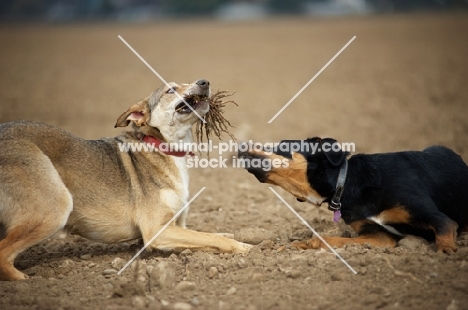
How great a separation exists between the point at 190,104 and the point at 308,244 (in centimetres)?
202

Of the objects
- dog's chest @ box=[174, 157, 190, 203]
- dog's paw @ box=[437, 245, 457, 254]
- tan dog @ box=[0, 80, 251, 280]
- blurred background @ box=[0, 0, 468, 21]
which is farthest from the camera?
blurred background @ box=[0, 0, 468, 21]

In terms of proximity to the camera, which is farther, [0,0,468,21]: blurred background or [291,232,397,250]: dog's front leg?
[0,0,468,21]: blurred background

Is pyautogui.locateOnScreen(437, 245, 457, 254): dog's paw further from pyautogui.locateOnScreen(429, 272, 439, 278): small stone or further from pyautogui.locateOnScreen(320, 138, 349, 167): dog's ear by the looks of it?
pyautogui.locateOnScreen(320, 138, 349, 167): dog's ear

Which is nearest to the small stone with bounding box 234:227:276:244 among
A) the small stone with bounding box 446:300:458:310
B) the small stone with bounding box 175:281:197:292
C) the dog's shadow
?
the dog's shadow

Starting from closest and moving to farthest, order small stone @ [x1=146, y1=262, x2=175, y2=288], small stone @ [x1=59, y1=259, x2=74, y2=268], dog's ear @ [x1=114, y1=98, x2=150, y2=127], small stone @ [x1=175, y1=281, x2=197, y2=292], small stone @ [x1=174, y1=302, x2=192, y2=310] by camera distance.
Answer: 1. small stone @ [x1=174, y1=302, x2=192, y2=310]
2. small stone @ [x1=175, y1=281, x2=197, y2=292]
3. small stone @ [x1=146, y1=262, x2=175, y2=288]
4. small stone @ [x1=59, y1=259, x2=74, y2=268]
5. dog's ear @ [x1=114, y1=98, x2=150, y2=127]

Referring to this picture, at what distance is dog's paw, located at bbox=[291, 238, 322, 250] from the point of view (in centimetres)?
708

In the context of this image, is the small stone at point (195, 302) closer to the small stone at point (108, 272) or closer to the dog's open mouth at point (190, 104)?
the small stone at point (108, 272)

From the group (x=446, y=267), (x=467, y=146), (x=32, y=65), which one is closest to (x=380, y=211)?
(x=446, y=267)

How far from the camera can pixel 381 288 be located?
231 inches

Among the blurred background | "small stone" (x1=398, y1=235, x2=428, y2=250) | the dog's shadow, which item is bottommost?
the dog's shadow

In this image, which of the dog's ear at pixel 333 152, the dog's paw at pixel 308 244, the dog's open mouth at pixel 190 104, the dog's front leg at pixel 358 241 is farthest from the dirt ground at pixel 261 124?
the dog's open mouth at pixel 190 104

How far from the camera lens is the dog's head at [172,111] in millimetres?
7699

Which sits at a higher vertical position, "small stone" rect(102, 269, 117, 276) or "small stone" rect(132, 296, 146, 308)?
"small stone" rect(132, 296, 146, 308)

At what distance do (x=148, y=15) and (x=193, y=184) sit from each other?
69521mm
